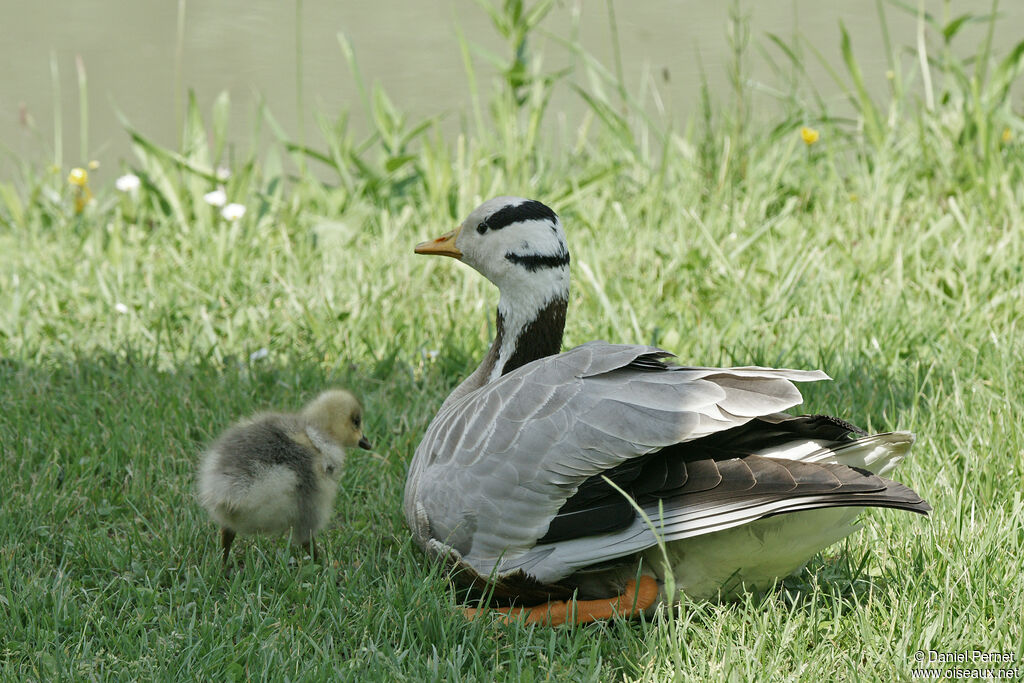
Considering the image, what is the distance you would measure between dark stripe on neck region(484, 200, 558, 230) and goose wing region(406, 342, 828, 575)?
21.9 inches

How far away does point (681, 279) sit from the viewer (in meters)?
5.05

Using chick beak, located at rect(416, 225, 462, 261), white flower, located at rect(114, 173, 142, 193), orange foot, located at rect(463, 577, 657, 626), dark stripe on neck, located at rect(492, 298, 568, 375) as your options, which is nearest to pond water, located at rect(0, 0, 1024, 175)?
white flower, located at rect(114, 173, 142, 193)

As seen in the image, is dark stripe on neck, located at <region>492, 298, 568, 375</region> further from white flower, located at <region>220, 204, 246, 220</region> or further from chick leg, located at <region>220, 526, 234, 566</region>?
white flower, located at <region>220, 204, 246, 220</region>

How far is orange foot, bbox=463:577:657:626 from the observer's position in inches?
114

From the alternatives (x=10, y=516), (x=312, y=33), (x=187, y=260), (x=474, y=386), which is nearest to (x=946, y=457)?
(x=474, y=386)

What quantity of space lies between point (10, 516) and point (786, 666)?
2.37 m

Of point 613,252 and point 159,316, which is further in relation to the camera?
point 613,252

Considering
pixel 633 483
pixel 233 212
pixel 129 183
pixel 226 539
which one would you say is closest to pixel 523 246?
pixel 633 483

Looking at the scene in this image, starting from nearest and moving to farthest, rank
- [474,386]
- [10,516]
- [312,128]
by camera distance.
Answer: [10,516], [474,386], [312,128]

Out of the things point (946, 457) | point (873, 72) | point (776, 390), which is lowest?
point (946, 457)

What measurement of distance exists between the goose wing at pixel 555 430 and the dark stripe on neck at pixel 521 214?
1.82 ft

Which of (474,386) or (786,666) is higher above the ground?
(474,386)

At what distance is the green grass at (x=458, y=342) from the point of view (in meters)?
2.81

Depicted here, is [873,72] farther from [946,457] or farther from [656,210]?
[946,457]
